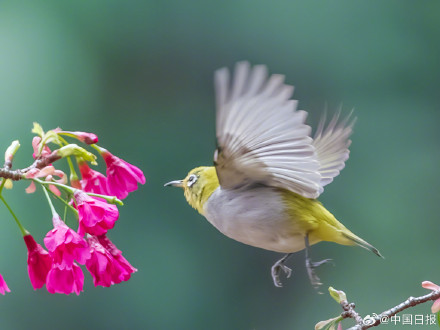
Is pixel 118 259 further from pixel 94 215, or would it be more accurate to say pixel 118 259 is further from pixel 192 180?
pixel 192 180

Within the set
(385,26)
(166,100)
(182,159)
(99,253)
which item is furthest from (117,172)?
(385,26)

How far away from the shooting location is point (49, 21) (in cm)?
368

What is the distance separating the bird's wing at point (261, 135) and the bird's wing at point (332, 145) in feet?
0.80

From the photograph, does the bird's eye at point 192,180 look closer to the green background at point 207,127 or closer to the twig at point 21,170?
the twig at point 21,170

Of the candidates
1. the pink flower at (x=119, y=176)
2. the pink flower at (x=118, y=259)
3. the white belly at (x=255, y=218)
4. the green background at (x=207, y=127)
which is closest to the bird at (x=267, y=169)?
the white belly at (x=255, y=218)

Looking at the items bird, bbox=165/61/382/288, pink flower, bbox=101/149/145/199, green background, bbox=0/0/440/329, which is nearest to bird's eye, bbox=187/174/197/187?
bird, bbox=165/61/382/288

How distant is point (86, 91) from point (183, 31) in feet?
2.31

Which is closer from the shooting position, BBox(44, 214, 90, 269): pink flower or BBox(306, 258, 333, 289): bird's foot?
BBox(44, 214, 90, 269): pink flower

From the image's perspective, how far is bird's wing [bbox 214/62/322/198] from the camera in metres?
1.00

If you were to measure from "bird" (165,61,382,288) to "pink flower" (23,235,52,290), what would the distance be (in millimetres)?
334

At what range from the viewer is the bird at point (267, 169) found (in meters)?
1.01

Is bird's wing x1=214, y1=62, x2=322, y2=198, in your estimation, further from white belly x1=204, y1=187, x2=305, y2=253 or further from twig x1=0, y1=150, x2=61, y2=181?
twig x1=0, y1=150, x2=61, y2=181

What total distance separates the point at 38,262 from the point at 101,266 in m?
0.10

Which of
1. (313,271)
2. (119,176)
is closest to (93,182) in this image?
(119,176)
